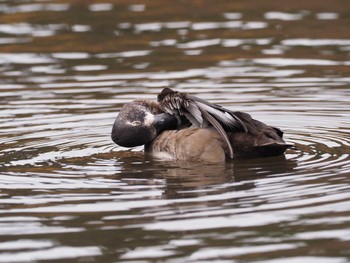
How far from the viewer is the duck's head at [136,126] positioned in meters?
10.2

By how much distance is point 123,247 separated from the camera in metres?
7.02

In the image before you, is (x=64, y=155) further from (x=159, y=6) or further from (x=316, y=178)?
(x=159, y=6)

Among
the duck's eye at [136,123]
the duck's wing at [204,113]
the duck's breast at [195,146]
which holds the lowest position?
the duck's breast at [195,146]

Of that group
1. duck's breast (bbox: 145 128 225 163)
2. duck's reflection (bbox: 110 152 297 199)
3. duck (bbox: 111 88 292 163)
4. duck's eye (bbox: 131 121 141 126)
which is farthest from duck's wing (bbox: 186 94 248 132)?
duck's eye (bbox: 131 121 141 126)

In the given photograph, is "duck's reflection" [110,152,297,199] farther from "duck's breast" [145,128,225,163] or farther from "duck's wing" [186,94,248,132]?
"duck's wing" [186,94,248,132]

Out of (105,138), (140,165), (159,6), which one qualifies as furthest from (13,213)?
(159,6)

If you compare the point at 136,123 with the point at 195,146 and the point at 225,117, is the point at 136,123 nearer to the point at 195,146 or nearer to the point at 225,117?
the point at 195,146

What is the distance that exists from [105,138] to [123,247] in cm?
426

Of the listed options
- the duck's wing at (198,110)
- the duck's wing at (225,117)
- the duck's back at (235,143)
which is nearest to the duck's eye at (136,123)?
the duck's wing at (198,110)

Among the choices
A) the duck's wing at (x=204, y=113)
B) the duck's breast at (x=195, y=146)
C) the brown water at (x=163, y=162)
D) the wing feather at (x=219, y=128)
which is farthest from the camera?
the duck's breast at (x=195, y=146)

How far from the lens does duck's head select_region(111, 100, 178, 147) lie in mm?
10156

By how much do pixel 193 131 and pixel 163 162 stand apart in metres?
0.45

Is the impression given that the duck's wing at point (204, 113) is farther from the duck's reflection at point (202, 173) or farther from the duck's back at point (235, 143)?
the duck's reflection at point (202, 173)

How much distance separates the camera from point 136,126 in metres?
10.2
